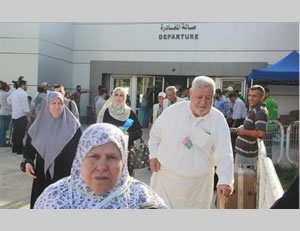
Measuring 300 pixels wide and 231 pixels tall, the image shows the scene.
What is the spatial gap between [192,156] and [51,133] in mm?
1597

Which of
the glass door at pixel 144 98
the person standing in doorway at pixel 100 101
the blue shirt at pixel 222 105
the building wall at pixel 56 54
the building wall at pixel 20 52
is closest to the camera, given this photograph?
the person standing in doorway at pixel 100 101

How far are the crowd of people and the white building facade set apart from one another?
37.5ft

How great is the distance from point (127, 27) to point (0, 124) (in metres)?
8.74

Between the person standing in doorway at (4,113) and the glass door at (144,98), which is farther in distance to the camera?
the glass door at (144,98)

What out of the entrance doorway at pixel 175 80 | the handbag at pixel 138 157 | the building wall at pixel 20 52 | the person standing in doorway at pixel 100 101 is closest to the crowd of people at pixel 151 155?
the handbag at pixel 138 157

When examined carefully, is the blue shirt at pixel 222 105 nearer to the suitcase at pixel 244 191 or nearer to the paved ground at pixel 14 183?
the paved ground at pixel 14 183

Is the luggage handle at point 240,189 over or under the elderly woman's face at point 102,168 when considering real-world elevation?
under

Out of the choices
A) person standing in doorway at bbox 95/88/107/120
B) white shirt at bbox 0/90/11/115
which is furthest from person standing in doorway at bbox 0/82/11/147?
person standing in doorway at bbox 95/88/107/120

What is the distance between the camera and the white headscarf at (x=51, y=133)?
4.22 meters

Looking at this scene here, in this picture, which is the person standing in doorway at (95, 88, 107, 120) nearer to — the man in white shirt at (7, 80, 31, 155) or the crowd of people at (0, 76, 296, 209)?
the man in white shirt at (7, 80, 31, 155)

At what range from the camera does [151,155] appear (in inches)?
150

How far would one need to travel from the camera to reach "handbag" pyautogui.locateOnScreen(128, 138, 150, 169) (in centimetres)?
588

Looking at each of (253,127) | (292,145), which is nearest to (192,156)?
(253,127)

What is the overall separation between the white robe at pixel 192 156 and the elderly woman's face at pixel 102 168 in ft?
4.58
